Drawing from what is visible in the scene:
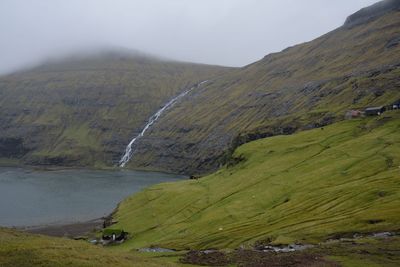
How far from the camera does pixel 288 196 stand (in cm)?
10531

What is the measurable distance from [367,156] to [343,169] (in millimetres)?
7731

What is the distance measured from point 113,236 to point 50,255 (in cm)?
6904

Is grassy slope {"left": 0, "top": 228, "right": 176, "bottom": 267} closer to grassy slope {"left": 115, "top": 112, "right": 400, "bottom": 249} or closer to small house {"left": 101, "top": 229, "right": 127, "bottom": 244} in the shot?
grassy slope {"left": 115, "top": 112, "right": 400, "bottom": 249}

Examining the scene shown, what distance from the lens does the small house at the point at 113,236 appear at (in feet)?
374

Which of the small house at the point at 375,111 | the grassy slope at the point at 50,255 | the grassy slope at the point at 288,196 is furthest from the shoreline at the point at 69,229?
the small house at the point at 375,111

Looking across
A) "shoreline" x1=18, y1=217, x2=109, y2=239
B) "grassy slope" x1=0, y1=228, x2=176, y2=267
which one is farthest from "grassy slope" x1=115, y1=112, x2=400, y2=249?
"grassy slope" x1=0, y1=228, x2=176, y2=267

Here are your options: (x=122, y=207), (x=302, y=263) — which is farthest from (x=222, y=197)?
(x=302, y=263)

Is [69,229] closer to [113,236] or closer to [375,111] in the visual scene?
[113,236]

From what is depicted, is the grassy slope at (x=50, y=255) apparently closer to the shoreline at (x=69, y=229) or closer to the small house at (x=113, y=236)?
the small house at (x=113, y=236)

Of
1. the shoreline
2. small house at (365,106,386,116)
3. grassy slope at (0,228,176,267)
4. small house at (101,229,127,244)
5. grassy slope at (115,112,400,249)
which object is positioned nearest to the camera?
grassy slope at (0,228,176,267)

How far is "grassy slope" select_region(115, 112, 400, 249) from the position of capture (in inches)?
3105

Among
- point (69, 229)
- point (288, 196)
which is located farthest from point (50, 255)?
point (69, 229)

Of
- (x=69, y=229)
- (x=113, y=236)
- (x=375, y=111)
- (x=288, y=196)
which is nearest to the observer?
(x=288, y=196)

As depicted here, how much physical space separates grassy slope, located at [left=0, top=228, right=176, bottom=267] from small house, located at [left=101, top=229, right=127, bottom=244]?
59925mm
